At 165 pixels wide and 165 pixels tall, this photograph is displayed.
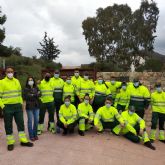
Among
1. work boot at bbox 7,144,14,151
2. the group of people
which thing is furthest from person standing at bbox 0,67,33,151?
→ the group of people

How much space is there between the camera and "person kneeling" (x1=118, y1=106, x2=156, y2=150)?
10.4 metres

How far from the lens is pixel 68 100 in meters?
10.3

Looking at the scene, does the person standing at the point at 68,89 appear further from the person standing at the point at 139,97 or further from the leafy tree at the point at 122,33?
the leafy tree at the point at 122,33

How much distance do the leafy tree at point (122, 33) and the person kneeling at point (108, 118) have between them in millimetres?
27583

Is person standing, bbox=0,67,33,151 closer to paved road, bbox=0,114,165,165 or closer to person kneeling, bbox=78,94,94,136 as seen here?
paved road, bbox=0,114,165,165

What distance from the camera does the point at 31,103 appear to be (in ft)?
30.1

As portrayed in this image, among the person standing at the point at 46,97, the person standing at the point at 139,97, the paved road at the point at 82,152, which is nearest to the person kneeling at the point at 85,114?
the paved road at the point at 82,152

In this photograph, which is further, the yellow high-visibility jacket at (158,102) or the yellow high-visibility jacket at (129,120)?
the yellow high-visibility jacket at (158,102)

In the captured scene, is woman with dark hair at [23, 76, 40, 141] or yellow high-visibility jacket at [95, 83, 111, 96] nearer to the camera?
woman with dark hair at [23, 76, 40, 141]

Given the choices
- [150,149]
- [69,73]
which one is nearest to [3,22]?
[69,73]

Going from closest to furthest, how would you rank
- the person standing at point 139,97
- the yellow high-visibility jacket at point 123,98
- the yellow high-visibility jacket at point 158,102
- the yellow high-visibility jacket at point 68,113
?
the yellow high-visibility jacket at point 68,113 → the yellow high-visibility jacket at point 158,102 → the person standing at point 139,97 → the yellow high-visibility jacket at point 123,98

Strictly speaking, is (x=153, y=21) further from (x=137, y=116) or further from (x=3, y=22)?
(x=137, y=116)

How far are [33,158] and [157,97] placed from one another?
504cm

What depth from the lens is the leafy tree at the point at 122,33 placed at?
125 feet
